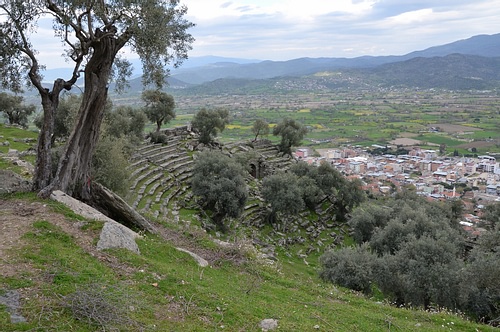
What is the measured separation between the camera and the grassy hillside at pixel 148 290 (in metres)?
7.06

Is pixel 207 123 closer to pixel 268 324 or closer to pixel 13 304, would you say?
pixel 268 324

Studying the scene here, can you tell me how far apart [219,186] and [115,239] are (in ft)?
63.6

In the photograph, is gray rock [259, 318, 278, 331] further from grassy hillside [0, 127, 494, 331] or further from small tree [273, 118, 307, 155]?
small tree [273, 118, 307, 155]

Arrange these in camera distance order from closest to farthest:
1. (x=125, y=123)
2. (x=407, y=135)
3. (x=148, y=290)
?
(x=148, y=290)
(x=125, y=123)
(x=407, y=135)

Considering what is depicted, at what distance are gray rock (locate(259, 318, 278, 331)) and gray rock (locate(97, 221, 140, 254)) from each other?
15.7ft

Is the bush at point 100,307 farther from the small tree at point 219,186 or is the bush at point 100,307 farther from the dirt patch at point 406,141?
the dirt patch at point 406,141

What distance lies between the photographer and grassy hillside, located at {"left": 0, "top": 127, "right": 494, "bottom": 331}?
706 cm

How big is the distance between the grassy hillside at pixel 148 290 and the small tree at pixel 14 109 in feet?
150


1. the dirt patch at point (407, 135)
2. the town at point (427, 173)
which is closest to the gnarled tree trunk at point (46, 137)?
the town at point (427, 173)

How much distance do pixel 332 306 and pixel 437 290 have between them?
1133cm

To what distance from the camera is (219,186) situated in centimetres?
3023

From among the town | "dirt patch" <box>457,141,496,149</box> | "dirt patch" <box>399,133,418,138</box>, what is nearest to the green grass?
the town

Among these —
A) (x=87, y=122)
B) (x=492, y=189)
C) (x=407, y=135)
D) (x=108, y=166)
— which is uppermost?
(x=87, y=122)

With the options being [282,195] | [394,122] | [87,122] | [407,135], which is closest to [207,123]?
[282,195]
